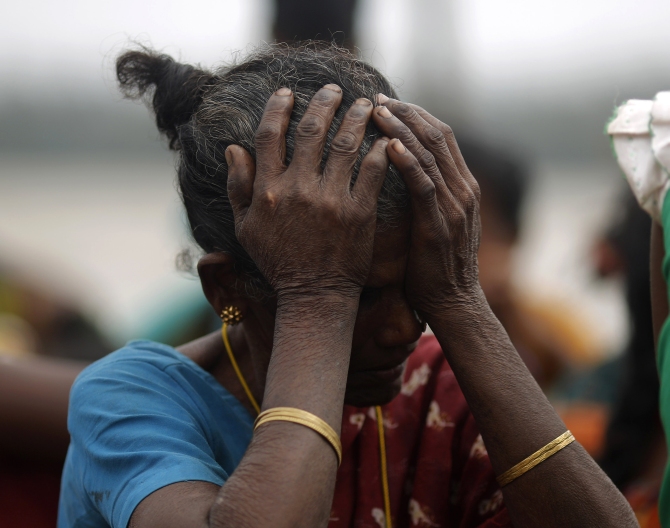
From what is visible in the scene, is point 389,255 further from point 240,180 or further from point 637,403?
point 637,403

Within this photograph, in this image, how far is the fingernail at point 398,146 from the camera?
184 centimetres

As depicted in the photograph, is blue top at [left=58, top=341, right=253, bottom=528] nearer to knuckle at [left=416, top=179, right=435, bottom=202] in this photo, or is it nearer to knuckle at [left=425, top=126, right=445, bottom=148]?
knuckle at [left=416, top=179, right=435, bottom=202]

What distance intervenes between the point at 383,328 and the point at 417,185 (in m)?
0.45

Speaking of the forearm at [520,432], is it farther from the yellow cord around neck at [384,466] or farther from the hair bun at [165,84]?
the hair bun at [165,84]

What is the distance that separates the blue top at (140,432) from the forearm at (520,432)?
0.70 metres

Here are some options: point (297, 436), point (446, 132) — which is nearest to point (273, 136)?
point (446, 132)

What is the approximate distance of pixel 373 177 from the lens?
183 cm

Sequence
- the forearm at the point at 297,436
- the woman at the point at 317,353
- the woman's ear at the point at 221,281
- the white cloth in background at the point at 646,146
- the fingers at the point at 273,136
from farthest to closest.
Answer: the woman's ear at the point at 221,281, the white cloth in background at the point at 646,146, the fingers at the point at 273,136, the woman at the point at 317,353, the forearm at the point at 297,436

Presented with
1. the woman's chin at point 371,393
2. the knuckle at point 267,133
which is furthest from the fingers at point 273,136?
the woman's chin at point 371,393

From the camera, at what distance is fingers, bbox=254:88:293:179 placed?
1.86 m

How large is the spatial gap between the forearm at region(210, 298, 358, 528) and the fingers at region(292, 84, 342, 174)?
0.34 m

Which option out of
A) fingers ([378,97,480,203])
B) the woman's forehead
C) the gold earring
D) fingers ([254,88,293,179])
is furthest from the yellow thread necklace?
fingers ([378,97,480,203])

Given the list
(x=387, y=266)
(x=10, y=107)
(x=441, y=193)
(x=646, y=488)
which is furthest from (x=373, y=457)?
(x=10, y=107)

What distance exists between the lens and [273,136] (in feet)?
6.15
